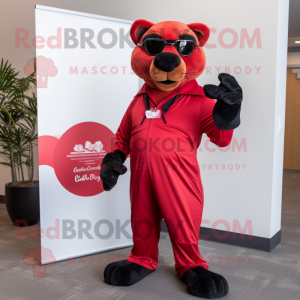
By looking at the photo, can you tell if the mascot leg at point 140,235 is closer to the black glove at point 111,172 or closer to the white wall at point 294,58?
the black glove at point 111,172

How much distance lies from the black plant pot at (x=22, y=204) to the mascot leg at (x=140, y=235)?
1494mm

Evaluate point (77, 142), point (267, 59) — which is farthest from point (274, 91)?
point (77, 142)

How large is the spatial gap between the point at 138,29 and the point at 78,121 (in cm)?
79

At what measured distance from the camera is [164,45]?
1.82 m

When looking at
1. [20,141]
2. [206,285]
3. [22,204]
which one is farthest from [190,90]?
[22,204]

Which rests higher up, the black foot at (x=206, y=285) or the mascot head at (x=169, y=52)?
the mascot head at (x=169, y=52)

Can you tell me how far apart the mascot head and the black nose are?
0.07 ft

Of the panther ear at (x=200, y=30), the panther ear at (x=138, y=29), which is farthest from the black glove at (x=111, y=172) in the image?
the panther ear at (x=200, y=30)

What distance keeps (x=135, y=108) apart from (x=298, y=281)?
1.41 m

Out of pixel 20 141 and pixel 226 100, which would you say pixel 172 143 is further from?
pixel 20 141

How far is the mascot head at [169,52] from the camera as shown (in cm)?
176

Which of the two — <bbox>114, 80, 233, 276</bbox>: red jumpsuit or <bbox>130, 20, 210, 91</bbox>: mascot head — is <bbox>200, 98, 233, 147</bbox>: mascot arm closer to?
<bbox>114, 80, 233, 276</bbox>: red jumpsuit

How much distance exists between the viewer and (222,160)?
2822 mm

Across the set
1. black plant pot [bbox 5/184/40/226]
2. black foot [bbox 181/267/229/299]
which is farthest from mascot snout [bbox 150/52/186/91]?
black plant pot [bbox 5/184/40/226]
